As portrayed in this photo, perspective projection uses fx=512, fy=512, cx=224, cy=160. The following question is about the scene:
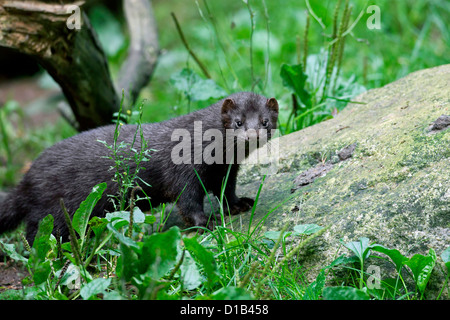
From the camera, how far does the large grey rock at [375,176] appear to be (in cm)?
284

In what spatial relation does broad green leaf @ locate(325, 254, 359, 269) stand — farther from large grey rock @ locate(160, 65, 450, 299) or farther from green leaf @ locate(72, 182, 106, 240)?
green leaf @ locate(72, 182, 106, 240)

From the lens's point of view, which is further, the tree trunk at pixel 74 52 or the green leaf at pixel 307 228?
the tree trunk at pixel 74 52

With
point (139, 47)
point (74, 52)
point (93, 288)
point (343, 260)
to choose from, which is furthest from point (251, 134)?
point (139, 47)

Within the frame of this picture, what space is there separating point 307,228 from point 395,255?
0.51 m

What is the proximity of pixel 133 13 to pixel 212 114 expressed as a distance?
286 cm

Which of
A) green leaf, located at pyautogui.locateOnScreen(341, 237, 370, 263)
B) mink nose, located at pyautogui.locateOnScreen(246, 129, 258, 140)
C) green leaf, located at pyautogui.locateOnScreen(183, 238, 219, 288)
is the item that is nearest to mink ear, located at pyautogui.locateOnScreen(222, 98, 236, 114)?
mink nose, located at pyautogui.locateOnScreen(246, 129, 258, 140)

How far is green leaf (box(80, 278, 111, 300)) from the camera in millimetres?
2457

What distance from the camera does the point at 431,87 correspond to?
3.81 metres

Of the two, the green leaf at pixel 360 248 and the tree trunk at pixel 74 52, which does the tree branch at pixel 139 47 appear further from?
the green leaf at pixel 360 248

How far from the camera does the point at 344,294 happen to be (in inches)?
94.4

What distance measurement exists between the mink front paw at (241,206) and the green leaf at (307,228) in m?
0.90

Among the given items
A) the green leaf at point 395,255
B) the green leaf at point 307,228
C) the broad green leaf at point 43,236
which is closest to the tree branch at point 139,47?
the broad green leaf at point 43,236

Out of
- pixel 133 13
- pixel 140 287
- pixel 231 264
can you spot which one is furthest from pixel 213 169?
pixel 133 13
